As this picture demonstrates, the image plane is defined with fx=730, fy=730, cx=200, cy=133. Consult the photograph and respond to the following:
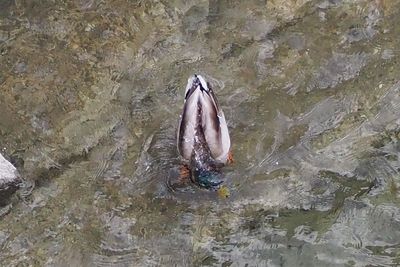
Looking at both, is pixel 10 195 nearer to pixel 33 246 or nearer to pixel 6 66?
pixel 33 246

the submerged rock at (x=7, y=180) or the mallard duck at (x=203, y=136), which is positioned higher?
the mallard duck at (x=203, y=136)

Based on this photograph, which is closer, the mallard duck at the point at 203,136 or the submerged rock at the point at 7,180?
the mallard duck at the point at 203,136

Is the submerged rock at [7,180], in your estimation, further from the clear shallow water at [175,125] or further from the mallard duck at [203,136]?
the mallard duck at [203,136]

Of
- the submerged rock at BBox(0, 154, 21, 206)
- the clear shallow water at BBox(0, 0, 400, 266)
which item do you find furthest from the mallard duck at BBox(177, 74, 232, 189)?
the submerged rock at BBox(0, 154, 21, 206)

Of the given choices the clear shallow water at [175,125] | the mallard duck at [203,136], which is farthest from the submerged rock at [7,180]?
the mallard duck at [203,136]

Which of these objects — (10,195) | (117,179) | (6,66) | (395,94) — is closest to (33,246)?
(10,195)
